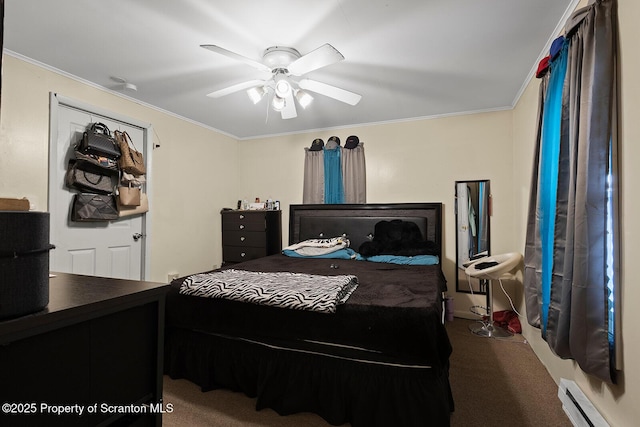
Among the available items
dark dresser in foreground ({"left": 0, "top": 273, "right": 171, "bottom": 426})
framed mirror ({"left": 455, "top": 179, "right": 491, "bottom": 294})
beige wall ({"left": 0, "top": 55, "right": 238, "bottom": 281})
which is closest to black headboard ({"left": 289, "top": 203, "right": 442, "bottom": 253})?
framed mirror ({"left": 455, "top": 179, "right": 491, "bottom": 294})

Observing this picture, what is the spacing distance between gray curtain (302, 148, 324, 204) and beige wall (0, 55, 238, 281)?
4.08 feet

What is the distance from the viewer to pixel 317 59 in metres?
2.03

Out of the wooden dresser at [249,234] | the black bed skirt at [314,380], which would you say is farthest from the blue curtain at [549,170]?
the wooden dresser at [249,234]

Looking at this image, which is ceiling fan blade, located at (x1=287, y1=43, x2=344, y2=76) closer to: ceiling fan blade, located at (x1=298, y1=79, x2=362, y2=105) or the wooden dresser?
ceiling fan blade, located at (x1=298, y1=79, x2=362, y2=105)

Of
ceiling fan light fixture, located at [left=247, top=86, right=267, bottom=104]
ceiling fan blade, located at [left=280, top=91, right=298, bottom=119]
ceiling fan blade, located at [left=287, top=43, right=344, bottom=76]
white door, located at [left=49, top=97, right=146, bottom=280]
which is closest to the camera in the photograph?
ceiling fan blade, located at [left=287, top=43, right=344, bottom=76]

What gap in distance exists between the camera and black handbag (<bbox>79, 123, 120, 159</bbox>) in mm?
2796

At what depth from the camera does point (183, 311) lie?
2.12 metres

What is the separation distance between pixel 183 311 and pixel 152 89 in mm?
2262

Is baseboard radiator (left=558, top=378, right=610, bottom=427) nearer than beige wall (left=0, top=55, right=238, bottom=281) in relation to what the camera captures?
Yes

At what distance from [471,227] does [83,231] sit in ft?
13.3

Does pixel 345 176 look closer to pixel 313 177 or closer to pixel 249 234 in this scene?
pixel 313 177

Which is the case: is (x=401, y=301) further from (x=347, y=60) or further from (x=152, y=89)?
(x=152, y=89)

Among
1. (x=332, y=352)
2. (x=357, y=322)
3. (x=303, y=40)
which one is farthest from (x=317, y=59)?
(x=332, y=352)

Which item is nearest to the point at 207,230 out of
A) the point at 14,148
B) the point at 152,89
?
the point at 152,89
